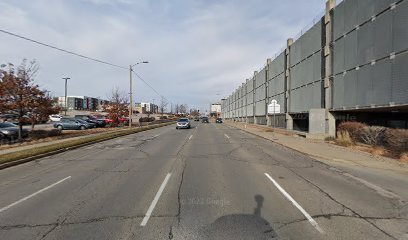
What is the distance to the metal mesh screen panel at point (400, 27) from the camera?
54.0 ft

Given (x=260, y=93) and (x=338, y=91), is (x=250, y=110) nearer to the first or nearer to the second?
(x=260, y=93)

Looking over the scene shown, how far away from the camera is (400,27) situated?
16.9m

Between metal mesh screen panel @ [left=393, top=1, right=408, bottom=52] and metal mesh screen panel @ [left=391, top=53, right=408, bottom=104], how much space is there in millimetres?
555

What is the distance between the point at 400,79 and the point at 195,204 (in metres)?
14.9

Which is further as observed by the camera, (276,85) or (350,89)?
(276,85)

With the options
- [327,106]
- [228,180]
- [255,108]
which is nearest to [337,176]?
[228,180]

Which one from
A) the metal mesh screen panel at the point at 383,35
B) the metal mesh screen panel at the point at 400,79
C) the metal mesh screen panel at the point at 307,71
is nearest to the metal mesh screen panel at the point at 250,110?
the metal mesh screen panel at the point at 307,71

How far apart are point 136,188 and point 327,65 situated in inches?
899

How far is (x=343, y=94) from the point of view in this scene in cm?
2403

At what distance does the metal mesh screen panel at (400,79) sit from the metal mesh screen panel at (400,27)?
1.82 feet

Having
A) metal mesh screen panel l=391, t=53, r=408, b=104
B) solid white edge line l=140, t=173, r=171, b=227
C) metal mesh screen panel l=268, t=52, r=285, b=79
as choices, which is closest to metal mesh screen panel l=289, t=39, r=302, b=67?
metal mesh screen panel l=268, t=52, r=285, b=79

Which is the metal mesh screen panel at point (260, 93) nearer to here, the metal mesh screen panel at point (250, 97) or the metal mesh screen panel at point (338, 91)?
the metal mesh screen panel at point (250, 97)

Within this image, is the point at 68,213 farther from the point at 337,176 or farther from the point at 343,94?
the point at 343,94

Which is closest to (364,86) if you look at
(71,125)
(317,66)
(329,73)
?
(329,73)
